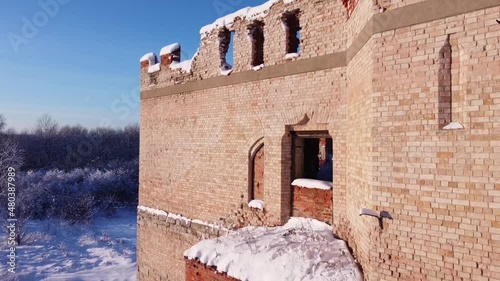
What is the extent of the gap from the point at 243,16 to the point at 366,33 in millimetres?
3784

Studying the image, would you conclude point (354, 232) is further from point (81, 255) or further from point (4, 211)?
point (4, 211)

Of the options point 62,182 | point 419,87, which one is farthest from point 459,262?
point 62,182

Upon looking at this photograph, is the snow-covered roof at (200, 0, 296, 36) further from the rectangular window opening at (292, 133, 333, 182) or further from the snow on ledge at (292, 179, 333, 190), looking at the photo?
the snow on ledge at (292, 179, 333, 190)

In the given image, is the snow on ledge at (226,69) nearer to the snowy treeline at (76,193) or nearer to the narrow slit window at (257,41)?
the narrow slit window at (257,41)

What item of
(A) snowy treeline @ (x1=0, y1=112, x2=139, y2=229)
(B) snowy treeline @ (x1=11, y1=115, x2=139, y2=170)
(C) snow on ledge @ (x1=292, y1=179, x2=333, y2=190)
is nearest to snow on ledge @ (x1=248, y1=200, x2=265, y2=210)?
(C) snow on ledge @ (x1=292, y1=179, x2=333, y2=190)

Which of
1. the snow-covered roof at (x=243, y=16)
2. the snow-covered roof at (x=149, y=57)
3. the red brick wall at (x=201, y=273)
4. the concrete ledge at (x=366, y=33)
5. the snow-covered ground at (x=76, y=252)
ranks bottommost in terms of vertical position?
the snow-covered ground at (x=76, y=252)

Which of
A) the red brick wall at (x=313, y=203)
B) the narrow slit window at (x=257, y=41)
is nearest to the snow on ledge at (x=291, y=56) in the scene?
the narrow slit window at (x=257, y=41)

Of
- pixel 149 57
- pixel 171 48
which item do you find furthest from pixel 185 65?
pixel 149 57

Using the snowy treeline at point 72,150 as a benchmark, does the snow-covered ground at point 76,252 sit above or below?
below

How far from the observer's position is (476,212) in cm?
337

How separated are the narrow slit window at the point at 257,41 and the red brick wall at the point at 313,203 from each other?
9.66 ft

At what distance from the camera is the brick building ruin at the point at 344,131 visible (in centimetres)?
342

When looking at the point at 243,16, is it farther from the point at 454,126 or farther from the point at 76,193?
the point at 76,193

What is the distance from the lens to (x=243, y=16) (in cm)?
750
